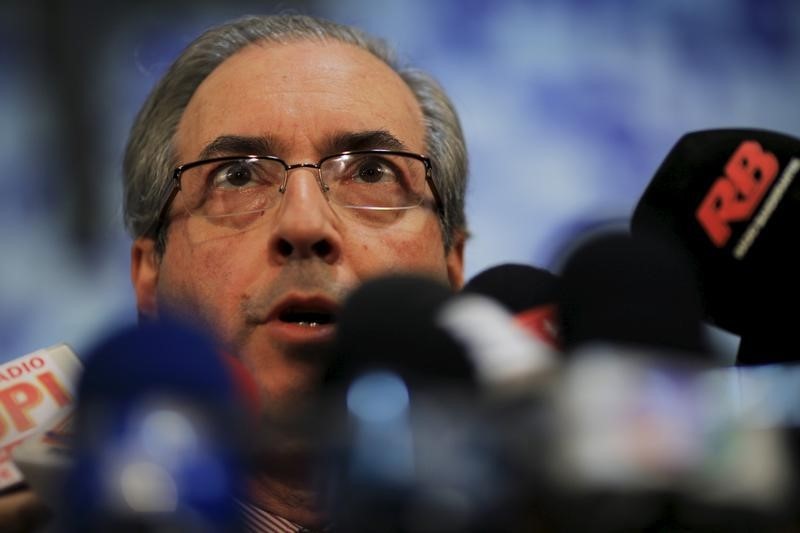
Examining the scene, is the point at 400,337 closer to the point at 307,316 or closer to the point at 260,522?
the point at 260,522

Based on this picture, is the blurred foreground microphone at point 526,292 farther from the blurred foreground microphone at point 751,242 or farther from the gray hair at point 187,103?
the gray hair at point 187,103

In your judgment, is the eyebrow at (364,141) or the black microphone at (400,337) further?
the eyebrow at (364,141)

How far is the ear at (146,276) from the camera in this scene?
202cm

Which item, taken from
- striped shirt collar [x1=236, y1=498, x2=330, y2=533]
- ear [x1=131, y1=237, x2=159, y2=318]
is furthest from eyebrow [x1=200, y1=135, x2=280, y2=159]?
striped shirt collar [x1=236, y1=498, x2=330, y2=533]

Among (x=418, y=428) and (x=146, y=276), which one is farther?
(x=146, y=276)

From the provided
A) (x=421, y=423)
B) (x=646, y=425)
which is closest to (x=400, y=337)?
(x=421, y=423)

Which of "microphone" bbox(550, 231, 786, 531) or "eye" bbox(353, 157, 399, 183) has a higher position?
"microphone" bbox(550, 231, 786, 531)

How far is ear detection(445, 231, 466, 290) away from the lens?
2.14 m

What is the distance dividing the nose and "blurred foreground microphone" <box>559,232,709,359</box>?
2.20ft

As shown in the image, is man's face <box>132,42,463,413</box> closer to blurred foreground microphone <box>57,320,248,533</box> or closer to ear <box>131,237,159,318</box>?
ear <box>131,237,159,318</box>

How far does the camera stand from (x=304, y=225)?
161 centimetres

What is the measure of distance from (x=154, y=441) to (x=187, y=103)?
1324mm

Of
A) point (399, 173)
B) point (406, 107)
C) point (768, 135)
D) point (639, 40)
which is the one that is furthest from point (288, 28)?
point (639, 40)

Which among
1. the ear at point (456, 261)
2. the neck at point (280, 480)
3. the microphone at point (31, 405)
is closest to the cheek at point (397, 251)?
the ear at point (456, 261)
